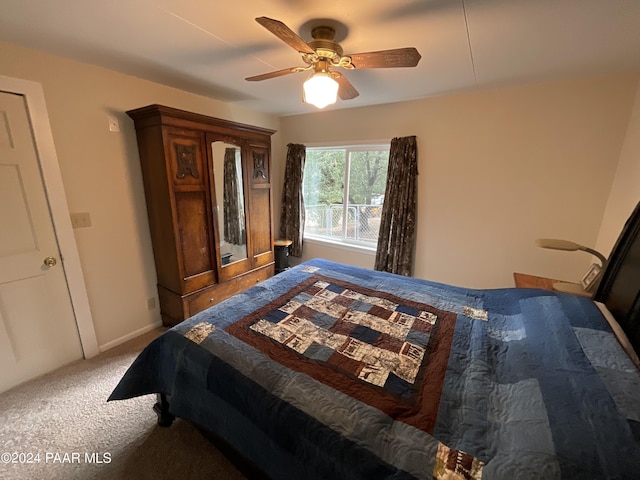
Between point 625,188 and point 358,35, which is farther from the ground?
point 358,35

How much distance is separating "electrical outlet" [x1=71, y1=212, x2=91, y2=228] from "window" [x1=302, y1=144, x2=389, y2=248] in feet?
7.89

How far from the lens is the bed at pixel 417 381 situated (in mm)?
756

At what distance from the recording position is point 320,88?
4.66ft

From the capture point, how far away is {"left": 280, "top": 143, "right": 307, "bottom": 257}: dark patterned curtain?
3.58 m

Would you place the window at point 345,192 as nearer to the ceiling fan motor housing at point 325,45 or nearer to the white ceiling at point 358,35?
the white ceiling at point 358,35

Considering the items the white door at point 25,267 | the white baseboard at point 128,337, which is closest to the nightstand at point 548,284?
the white baseboard at point 128,337

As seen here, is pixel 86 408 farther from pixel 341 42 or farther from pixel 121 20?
pixel 341 42

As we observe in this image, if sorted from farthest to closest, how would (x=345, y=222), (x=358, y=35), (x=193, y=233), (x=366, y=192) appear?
1. (x=345, y=222)
2. (x=366, y=192)
3. (x=193, y=233)
4. (x=358, y=35)

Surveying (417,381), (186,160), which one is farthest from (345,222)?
(417,381)

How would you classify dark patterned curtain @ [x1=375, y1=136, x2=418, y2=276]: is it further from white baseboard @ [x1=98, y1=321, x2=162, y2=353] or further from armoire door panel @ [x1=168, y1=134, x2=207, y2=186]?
white baseboard @ [x1=98, y1=321, x2=162, y2=353]

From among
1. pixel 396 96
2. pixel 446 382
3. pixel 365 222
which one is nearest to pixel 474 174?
pixel 396 96

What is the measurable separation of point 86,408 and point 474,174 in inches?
143

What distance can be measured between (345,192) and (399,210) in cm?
87

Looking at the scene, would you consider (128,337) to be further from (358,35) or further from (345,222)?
(358,35)
